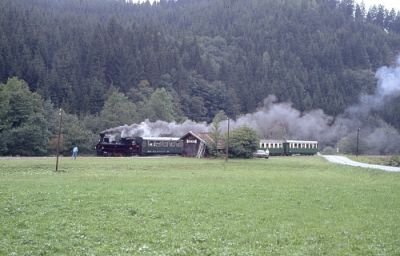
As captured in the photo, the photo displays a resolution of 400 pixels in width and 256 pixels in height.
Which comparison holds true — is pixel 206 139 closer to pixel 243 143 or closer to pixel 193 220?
pixel 243 143

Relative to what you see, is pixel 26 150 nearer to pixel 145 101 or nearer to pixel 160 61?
pixel 145 101

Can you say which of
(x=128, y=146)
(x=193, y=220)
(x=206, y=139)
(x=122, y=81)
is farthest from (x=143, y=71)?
(x=193, y=220)

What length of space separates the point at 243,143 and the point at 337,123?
82293 mm

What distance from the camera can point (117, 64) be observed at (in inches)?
5404

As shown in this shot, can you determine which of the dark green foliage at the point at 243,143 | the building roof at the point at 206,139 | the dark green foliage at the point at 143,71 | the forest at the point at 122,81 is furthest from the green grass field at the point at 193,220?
the dark green foliage at the point at 143,71

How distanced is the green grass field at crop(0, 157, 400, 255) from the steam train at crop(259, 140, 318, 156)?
59.8 meters

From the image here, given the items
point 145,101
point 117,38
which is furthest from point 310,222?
point 117,38

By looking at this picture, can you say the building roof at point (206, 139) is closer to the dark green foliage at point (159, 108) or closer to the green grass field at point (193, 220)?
the dark green foliage at point (159, 108)

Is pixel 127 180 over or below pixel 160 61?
below

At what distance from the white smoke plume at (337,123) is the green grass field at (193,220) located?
73658mm

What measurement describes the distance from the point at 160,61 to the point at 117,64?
50.0ft

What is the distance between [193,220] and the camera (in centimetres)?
1755

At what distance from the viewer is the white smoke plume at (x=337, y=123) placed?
124688mm

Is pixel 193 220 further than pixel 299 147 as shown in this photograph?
No
